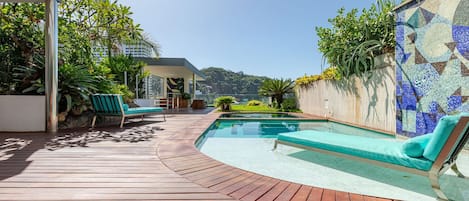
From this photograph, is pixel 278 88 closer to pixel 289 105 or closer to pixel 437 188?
pixel 289 105

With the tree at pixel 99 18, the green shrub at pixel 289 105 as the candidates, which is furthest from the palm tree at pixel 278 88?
the tree at pixel 99 18

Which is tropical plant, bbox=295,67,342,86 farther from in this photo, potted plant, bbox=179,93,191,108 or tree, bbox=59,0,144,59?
potted plant, bbox=179,93,191,108

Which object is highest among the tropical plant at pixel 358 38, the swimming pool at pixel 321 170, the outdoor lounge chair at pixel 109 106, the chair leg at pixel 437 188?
the tropical plant at pixel 358 38

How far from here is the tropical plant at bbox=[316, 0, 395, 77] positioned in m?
6.21

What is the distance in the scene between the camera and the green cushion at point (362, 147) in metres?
2.27

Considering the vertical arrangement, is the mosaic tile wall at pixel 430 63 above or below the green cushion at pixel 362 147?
above

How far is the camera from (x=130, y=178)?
219cm

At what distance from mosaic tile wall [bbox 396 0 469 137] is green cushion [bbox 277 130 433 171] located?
1.81 m

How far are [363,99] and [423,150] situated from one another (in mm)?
5276

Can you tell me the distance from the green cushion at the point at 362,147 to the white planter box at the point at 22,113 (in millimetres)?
5409

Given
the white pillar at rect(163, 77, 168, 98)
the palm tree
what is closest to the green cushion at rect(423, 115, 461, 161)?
the palm tree

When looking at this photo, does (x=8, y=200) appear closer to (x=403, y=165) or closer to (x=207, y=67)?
(x=403, y=165)

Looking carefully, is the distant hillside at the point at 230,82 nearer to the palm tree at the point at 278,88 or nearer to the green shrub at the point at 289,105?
the palm tree at the point at 278,88

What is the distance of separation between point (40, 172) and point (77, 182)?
0.63 metres
